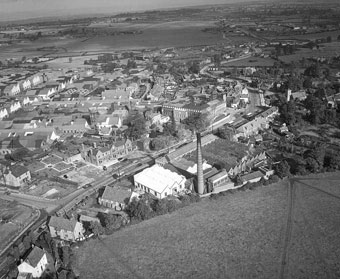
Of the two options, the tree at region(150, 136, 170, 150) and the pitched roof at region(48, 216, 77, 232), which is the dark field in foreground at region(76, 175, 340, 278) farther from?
the tree at region(150, 136, 170, 150)

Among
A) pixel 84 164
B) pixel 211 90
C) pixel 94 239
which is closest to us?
pixel 94 239

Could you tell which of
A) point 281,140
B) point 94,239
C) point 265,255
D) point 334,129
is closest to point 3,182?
point 94,239

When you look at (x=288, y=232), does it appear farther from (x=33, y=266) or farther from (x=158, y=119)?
(x=158, y=119)

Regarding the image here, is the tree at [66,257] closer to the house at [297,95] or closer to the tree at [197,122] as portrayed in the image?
the tree at [197,122]

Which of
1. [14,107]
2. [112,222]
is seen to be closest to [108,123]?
[14,107]

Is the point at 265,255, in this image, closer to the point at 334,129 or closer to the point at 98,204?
the point at 98,204

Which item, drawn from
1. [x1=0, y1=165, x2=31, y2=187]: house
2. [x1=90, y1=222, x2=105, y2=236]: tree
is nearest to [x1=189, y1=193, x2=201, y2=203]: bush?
[x1=90, y1=222, x2=105, y2=236]: tree
